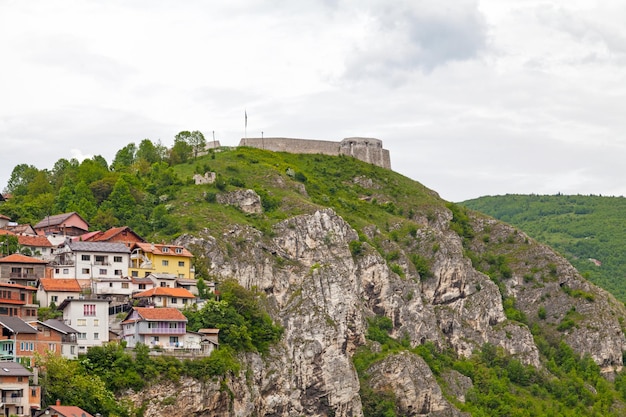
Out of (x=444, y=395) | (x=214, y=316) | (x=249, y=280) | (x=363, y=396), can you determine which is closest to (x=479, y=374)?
(x=444, y=395)

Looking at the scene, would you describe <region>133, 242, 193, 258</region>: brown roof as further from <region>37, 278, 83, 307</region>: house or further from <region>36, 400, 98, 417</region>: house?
<region>36, 400, 98, 417</region>: house

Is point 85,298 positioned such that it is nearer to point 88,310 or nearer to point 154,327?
point 88,310

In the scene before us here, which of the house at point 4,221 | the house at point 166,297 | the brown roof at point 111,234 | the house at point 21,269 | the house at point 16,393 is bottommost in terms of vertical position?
the house at point 16,393

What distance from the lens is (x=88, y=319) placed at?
134 metres

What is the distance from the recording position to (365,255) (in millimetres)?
180625

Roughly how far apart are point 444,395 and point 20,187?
218 feet

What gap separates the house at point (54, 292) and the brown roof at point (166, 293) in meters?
6.94

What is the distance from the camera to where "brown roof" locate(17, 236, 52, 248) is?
15425cm

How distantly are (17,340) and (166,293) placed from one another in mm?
22795

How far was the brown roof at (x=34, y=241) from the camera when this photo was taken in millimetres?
154250

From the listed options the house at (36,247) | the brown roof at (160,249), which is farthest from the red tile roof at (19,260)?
the brown roof at (160,249)

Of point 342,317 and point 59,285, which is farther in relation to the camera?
point 342,317

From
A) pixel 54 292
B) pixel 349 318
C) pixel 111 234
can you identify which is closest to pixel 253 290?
pixel 349 318

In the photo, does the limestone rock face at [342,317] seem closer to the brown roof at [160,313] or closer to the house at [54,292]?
the brown roof at [160,313]
